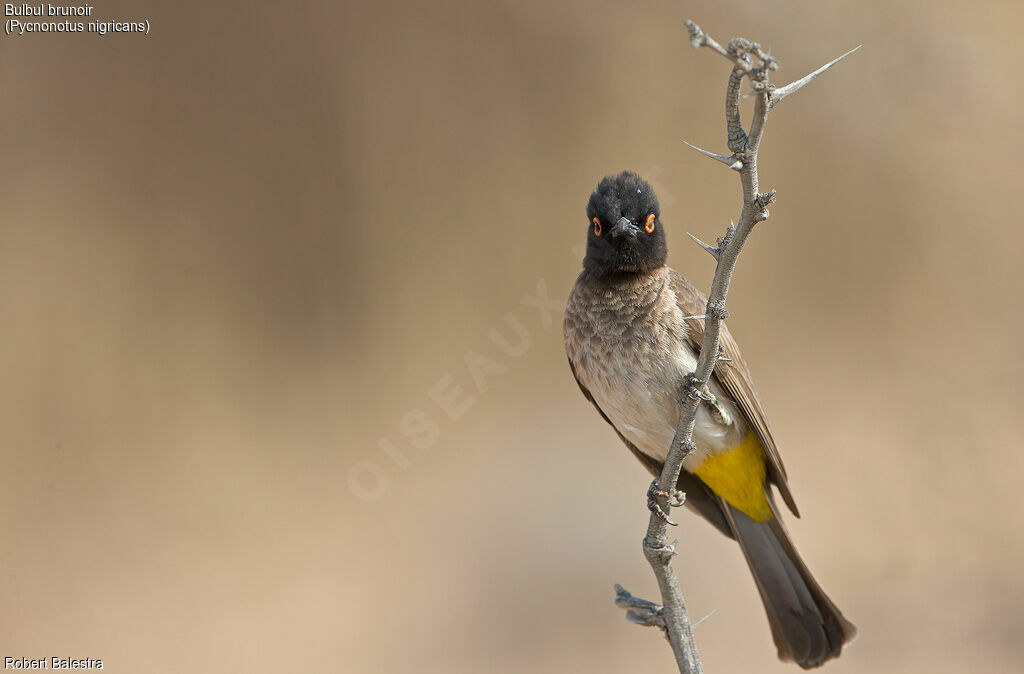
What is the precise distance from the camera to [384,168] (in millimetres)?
7551

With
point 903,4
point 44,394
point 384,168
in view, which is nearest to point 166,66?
point 384,168

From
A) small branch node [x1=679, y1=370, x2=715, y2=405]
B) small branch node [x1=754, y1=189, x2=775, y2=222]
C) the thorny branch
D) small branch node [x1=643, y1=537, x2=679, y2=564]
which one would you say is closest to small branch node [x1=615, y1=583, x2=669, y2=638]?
the thorny branch

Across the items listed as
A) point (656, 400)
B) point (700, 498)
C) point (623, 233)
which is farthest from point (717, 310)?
point (700, 498)

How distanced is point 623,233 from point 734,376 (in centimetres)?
69

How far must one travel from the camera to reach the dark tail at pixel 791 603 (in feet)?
11.3

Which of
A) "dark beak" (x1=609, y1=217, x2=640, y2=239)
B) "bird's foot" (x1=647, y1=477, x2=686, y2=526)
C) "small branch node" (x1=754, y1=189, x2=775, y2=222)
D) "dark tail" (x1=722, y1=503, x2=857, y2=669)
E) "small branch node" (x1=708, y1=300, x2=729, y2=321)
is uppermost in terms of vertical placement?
"dark beak" (x1=609, y1=217, x2=640, y2=239)

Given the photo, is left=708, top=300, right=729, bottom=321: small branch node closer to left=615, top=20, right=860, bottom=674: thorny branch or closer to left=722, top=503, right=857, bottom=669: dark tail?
left=615, top=20, right=860, bottom=674: thorny branch

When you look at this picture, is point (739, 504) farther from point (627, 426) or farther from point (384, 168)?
point (384, 168)

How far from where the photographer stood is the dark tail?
345cm

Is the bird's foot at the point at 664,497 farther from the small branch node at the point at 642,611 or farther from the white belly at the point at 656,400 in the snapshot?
the white belly at the point at 656,400

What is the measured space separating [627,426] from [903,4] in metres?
5.64

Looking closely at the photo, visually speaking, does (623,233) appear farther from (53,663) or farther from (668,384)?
(53,663)

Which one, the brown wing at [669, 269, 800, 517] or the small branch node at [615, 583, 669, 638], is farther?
the brown wing at [669, 269, 800, 517]

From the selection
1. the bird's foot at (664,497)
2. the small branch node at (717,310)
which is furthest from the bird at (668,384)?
the small branch node at (717,310)
